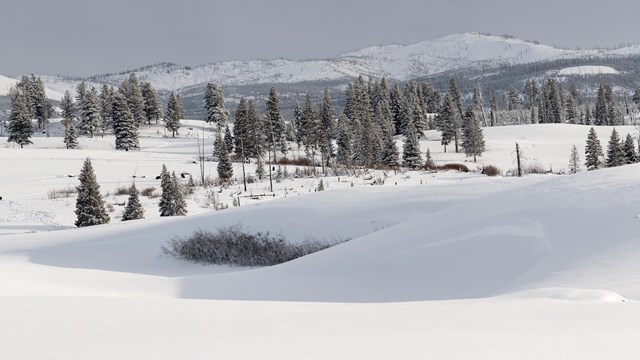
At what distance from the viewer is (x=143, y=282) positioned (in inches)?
583

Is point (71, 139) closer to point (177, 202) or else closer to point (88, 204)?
point (88, 204)

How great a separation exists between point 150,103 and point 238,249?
94432 mm

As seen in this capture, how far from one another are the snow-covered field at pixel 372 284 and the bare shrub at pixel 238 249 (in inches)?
24.2

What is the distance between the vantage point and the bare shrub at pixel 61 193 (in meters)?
44.4

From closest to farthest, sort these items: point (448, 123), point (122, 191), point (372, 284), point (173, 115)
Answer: point (372, 284) < point (122, 191) < point (448, 123) < point (173, 115)

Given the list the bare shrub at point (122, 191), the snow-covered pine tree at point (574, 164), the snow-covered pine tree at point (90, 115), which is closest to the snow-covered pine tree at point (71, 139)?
the snow-covered pine tree at point (90, 115)

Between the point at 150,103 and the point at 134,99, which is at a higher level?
the point at 150,103

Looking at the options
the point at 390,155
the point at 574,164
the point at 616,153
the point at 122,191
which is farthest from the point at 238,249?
the point at 390,155

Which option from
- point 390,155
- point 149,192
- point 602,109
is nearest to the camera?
point 149,192

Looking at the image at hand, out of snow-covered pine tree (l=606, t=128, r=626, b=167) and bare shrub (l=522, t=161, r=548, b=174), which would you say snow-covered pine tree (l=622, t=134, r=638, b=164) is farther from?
bare shrub (l=522, t=161, r=548, b=174)

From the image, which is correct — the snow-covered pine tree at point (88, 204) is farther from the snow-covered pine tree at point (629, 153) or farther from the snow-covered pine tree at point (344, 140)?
the snow-covered pine tree at point (629, 153)

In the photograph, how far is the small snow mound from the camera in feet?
23.2

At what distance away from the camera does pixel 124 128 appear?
83.8 meters

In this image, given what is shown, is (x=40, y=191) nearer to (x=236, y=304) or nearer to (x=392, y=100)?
(x=236, y=304)
